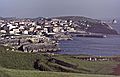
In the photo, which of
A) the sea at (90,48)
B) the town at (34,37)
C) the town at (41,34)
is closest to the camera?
the sea at (90,48)

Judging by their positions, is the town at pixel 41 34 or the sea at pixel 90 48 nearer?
the sea at pixel 90 48

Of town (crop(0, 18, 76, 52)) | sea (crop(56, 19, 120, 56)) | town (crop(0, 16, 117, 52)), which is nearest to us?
sea (crop(56, 19, 120, 56))

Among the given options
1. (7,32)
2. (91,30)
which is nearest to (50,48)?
(7,32)

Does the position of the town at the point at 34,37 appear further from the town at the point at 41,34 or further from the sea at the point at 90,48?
the sea at the point at 90,48

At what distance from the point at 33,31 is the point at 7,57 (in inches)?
2101

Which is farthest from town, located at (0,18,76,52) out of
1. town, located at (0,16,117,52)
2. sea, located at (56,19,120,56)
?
sea, located at (56,19,120,56)

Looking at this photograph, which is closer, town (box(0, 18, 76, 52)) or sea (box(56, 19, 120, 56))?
sea (box(56, 19, 120, 56))

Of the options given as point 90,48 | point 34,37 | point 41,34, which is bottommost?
point 41,34

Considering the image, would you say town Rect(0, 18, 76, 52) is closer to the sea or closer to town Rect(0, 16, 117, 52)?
town Rect(0, 16, 117, 52)

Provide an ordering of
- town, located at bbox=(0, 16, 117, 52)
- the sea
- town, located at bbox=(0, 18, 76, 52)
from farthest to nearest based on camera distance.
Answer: town, located at bbox=(0, 16, 117, 52) → town, located at bbox=(0, 18, 76, 52) → the sea

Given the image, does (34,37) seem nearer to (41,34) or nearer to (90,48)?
(90,48)

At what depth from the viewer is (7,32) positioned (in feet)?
246

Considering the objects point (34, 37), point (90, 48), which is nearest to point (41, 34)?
point (34, 37)

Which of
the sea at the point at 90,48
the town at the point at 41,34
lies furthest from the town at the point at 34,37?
the sea at the point at 90,48
